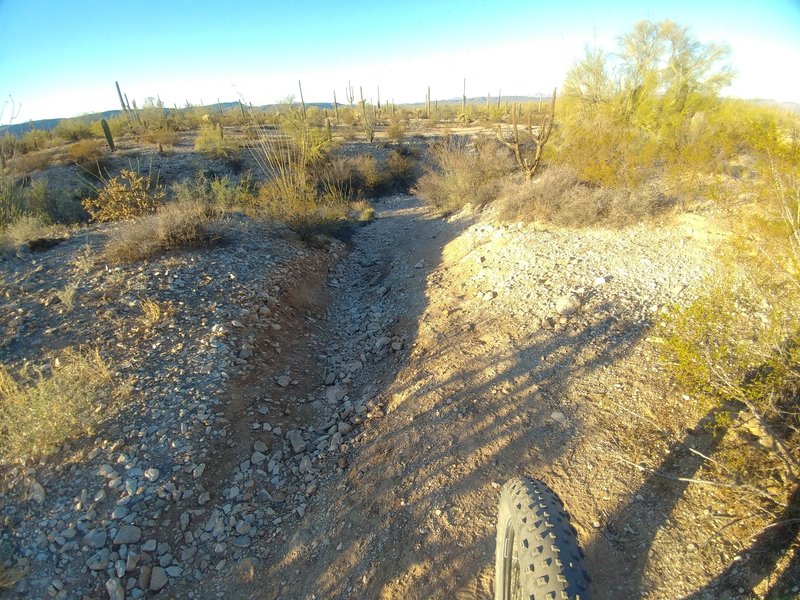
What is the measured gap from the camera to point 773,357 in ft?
9.30

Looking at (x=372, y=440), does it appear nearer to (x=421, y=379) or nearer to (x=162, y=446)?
(x=421, y=379)

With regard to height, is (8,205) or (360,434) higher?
(8,205)

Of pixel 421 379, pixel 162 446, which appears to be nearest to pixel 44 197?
pixel 162 446

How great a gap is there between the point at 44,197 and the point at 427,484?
565 inches

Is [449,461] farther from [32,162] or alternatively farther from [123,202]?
[32,162]

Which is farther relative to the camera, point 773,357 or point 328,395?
point 328,395

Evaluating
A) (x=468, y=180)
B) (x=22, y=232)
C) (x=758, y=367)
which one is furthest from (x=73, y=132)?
(x=758, y=367)

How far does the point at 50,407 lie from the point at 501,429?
4029mm

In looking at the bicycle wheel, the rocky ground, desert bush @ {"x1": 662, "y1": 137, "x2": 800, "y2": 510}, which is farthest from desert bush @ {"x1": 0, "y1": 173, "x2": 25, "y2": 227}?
desert bush @ {"x1": 662, "y1": 137, "x2": 800, "y2": 510}

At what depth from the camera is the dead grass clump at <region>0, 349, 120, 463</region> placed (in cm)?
321

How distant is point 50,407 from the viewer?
3355mm

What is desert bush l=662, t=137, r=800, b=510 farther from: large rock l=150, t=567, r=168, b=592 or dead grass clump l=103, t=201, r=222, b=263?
dead grass clump l=103, t=201, r=222, b=263

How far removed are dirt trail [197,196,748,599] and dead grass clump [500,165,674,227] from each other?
643mm

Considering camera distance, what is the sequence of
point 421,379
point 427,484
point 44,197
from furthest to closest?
point 44,197, point 421,379, point 427,484
